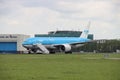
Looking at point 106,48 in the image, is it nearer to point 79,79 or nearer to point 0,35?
point 0,35

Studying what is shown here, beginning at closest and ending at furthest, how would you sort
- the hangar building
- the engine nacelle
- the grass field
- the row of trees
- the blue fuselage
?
1. the grass field
2. the engine nacelle
3. the blue fuselage
4. the hangar building
5. the row of trees

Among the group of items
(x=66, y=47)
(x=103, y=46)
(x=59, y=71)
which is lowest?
(x=59, y=71)

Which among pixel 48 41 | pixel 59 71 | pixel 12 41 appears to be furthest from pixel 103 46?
pixel 59 71

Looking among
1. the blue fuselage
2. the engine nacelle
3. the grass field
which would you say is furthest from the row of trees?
the grass field

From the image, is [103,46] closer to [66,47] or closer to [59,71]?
[66,47]

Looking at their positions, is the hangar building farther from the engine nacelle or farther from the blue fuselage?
the engine nacelle

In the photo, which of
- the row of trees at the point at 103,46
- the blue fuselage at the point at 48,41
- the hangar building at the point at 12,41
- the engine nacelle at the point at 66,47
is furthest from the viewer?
the row of trees at the point at 103,46

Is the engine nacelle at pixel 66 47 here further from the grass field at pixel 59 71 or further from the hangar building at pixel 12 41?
the grass field at pixel 59 71

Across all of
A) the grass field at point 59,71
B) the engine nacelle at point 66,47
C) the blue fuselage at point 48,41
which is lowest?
the grass field at point 59,71

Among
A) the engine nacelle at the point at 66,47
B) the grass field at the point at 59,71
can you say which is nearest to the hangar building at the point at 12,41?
the engine nacelle at the point at 66,47

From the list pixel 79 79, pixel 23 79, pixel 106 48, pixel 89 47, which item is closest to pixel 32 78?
pixel 23 79

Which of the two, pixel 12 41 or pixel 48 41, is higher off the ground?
pixel 12 41

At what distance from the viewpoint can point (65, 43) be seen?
353 feet

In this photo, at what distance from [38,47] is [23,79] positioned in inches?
3212
